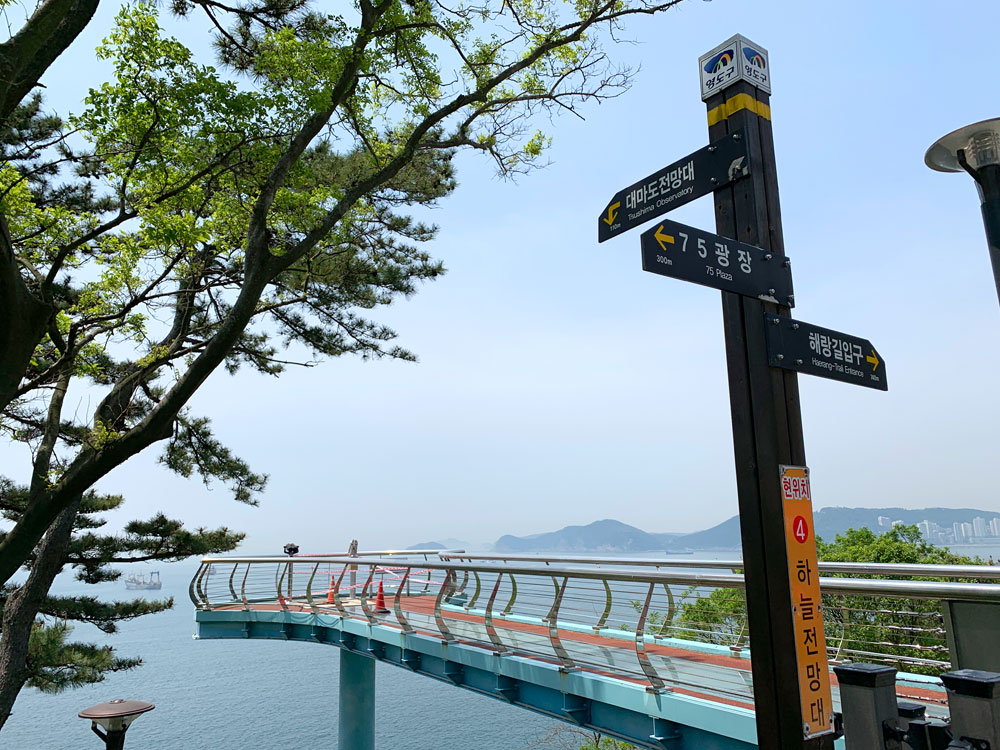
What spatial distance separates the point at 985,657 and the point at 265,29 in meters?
12.8

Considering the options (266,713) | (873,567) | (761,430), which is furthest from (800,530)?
(266,713)

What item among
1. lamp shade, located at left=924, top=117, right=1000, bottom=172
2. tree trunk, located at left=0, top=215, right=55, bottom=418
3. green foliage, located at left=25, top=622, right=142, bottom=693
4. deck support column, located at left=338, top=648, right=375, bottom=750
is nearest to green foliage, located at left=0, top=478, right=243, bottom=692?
green foliage, located at left=25, top=622, right=142, bottom=693

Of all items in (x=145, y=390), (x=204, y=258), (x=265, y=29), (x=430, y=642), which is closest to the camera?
(x=430, y=642)

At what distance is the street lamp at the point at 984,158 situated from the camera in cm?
401

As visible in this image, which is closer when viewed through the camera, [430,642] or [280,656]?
[430,642]

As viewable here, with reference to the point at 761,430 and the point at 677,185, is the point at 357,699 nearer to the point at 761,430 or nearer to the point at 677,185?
the point at 761,430

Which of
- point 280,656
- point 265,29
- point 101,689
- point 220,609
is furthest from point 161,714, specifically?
point 265,29

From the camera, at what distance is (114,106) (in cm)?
888

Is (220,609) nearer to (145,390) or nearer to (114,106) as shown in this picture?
(145,390)

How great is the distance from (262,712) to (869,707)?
54.8m

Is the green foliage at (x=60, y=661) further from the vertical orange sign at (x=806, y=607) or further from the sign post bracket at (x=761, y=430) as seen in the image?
the vertical orange sign at (x=806, y=607)

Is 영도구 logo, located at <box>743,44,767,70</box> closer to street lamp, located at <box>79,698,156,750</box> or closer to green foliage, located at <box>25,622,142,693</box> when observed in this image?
street lamp, located at <box>79,698,156,750</box>

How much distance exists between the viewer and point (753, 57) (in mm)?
3391

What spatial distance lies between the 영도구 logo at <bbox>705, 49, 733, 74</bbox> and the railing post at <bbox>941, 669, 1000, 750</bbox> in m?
2.76
